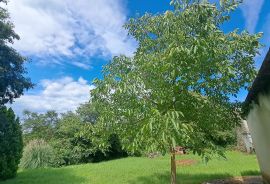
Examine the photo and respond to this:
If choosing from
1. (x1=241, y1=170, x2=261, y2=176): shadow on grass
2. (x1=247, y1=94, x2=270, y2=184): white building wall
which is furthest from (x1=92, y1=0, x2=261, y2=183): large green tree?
(x1=241, y1=170, x2=261, y2=176): shadow on grass

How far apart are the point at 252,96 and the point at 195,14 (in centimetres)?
291

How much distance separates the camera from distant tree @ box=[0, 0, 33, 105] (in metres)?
15.5

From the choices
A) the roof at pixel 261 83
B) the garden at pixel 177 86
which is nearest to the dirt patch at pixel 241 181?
the garden at pixel 177 86

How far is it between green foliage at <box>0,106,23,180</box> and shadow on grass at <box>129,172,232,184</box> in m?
6.91

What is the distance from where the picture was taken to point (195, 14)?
8656 mm

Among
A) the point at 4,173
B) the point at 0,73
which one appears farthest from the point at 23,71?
the point at 4,173

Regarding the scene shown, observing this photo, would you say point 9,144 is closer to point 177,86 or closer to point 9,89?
point 9,89

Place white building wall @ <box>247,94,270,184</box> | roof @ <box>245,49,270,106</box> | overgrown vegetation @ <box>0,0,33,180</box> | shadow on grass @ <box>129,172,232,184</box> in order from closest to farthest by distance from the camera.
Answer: roof @ <box>245,49,270,106</box> → white building wall @ <box>247,94,270,184</box> → shadow on grass @ <box>129,172,232,184</box> → overgrown vegetation @ <box>0,0,33,180</box>

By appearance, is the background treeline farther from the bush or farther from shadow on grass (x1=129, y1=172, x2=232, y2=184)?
shadow on grass (x1=129, y1=172, x2=232, y2=184)

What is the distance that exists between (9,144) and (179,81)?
40.9ft

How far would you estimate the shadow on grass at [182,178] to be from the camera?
12.8 m

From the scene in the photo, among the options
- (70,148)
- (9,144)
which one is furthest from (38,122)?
(9,144)

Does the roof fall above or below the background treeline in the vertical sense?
below

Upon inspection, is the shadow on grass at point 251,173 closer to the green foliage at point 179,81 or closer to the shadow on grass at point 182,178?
the shadow on grass at point 182,178
